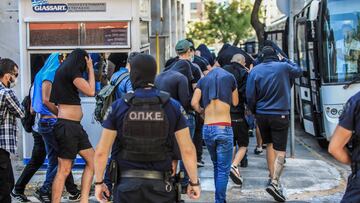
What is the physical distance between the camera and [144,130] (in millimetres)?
4344

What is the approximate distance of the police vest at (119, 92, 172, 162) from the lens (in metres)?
4.34

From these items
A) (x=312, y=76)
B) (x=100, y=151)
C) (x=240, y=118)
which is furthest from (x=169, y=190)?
(x=312, y=76)

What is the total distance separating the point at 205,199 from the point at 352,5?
5059mm

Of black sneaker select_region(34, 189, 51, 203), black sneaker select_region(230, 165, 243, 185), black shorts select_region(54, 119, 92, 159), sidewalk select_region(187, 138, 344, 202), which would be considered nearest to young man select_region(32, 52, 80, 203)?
black sneaker select_region(34, 189, 51, 203)

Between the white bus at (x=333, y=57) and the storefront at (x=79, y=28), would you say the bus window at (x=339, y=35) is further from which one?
the storefront at (x=79, y=28)

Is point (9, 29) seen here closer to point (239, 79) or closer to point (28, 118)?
point (28, 118)

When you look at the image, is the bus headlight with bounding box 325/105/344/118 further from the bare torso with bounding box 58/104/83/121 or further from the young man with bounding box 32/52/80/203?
the bare torso with bounding box 58/104/83/121

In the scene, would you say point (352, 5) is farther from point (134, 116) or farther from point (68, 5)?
point (134, 116)

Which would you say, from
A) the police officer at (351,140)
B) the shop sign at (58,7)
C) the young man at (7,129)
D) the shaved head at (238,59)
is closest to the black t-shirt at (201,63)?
the shaved head at (238,59)

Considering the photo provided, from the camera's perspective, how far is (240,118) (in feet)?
28.2

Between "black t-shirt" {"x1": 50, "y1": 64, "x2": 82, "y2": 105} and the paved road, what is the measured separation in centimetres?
169

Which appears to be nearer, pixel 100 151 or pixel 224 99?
pixel 100 151

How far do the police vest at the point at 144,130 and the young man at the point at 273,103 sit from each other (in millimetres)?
3582

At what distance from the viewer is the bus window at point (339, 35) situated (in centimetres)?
1090
